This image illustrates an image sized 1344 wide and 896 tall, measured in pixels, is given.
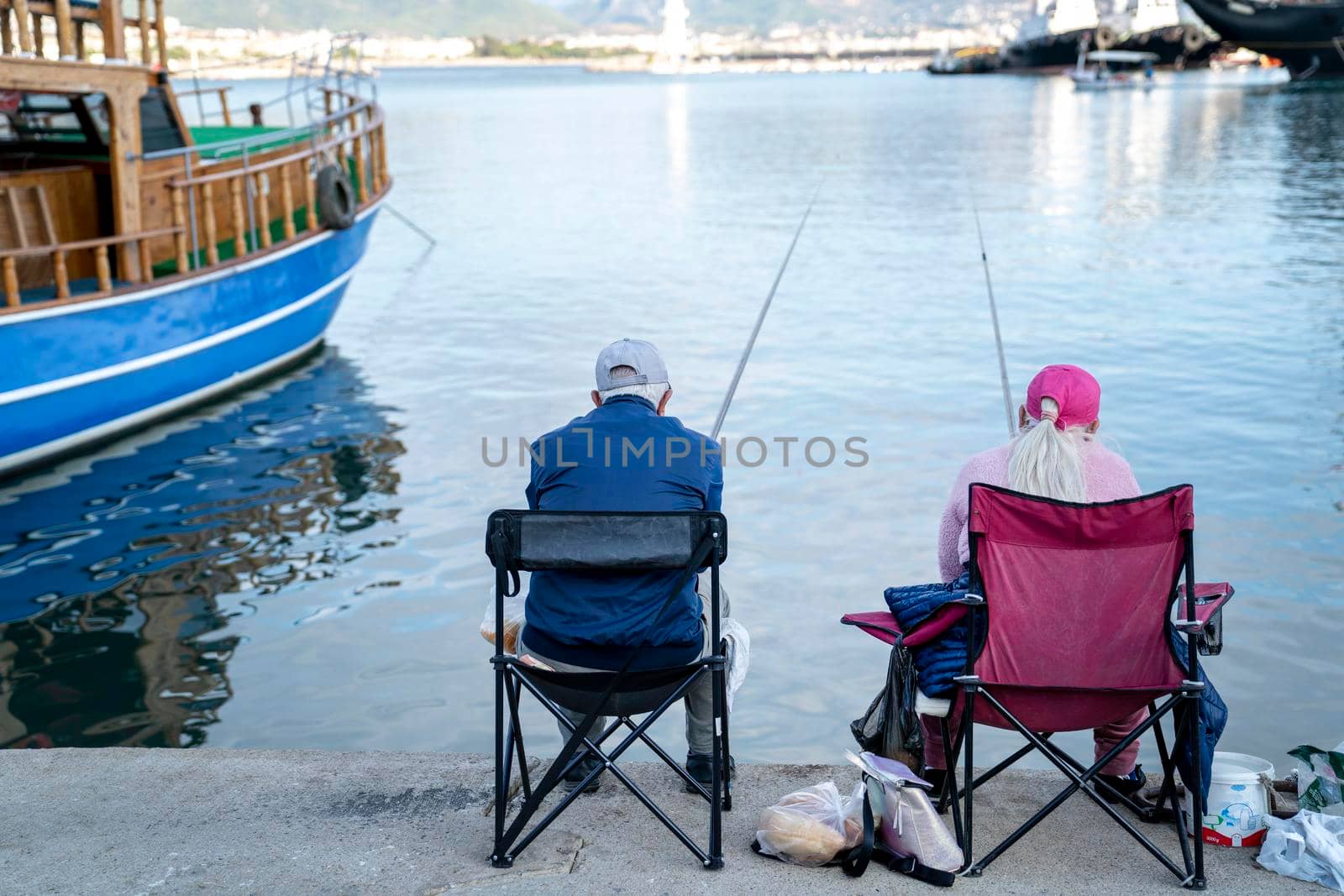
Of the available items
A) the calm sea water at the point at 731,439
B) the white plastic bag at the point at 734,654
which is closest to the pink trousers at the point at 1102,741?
the white plastic bag at the point at 734,654

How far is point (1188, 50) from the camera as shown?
3509 inches

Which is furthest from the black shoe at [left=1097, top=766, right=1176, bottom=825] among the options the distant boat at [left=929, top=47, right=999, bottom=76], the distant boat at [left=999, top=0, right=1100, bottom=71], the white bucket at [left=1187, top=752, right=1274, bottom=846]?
the distant boat at [left=929, top=47, right=999, bottom=76]

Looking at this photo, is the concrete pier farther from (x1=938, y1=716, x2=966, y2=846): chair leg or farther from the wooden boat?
the wooden boat

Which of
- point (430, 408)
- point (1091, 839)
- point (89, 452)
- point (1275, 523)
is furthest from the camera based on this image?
point (430, 408)

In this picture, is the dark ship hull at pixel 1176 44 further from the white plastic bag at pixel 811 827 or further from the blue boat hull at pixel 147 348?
the white plastic bag at pixel 811 827

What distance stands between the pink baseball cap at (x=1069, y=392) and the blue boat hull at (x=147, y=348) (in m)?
7.56

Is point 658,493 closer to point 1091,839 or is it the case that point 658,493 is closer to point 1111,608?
point 1111,608

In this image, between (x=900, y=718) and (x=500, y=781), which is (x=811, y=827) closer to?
(x=900, y=718)

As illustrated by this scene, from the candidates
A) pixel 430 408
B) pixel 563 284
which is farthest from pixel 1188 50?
pixel 430 408

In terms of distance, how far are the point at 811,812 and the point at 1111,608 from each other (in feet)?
2.93

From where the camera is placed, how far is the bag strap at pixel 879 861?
3.24 meters

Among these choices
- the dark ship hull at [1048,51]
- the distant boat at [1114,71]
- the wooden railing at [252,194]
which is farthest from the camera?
the dark ship hull at [1048,51]

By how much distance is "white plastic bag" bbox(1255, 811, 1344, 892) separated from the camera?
10.6 feet

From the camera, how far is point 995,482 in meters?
3.60
